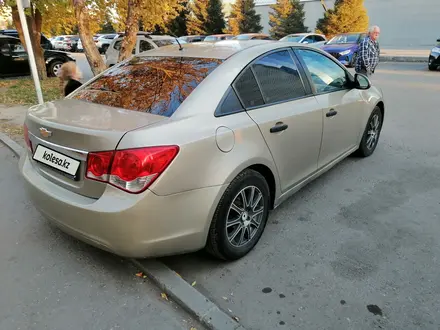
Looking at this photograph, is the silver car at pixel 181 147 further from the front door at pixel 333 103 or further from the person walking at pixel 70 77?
the person walking at pixel 70 77

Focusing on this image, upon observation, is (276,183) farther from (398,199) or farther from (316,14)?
(316,14)

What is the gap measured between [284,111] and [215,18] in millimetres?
34230

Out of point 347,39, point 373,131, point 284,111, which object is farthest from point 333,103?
point 347,39

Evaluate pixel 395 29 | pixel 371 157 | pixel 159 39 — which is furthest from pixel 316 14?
pixel 371 157

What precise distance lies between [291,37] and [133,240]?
1788 centimetres

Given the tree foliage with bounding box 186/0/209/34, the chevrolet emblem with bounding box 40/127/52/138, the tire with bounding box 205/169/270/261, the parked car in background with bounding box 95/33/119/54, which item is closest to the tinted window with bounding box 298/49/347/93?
the tire with bounding box 205/169/270/261

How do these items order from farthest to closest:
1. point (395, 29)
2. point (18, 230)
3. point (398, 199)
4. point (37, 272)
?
point (395, 29) → point (398, 199) → point (18, 230) → point (37, 272)

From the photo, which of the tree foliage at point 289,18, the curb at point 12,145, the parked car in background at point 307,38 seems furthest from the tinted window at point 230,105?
the tree foliage at point 289,18

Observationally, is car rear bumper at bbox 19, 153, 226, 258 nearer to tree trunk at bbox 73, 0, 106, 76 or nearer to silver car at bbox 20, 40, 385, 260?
silver car at bbox 20, 40, 385, 260

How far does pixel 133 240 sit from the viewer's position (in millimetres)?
2268

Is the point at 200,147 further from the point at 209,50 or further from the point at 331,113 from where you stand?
the point at 331,113

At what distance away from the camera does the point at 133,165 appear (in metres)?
2.14

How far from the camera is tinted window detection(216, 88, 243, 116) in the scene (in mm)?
2590

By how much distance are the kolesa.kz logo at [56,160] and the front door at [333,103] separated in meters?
2.33
